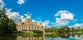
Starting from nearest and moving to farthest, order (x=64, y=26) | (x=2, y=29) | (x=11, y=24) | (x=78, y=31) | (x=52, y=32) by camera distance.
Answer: (x=2, y=29)
(x=11, y=24)
(x=52, y=32)
(x=64, y=26)
(x=78, y=31)

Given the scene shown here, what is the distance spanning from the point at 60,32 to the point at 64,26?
690 cm

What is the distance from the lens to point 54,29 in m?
87.9

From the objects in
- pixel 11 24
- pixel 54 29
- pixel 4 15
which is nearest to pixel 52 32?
pixel 54 29

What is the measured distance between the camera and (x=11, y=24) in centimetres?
6400

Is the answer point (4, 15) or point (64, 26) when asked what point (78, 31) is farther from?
point (4, 15)

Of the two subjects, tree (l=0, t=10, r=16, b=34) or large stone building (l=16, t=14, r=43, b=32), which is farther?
large stone building (l=16, t=14, r=43, b=32)

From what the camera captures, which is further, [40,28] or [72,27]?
[72,27]

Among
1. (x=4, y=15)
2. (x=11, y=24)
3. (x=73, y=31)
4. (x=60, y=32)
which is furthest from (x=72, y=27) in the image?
(x=4, y=15)

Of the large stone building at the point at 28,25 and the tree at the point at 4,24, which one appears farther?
the large stone building at the point at 28,25

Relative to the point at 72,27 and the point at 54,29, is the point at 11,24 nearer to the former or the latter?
the point at 54,29

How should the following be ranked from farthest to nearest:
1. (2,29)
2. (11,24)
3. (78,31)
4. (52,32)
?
→ (78,31)
(52,32)
(11,24)
(2,29)

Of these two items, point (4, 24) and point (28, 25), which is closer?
point (4, 24)

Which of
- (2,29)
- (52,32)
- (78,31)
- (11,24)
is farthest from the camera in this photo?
(78,31)

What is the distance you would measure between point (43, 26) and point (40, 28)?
1246 millimetres
